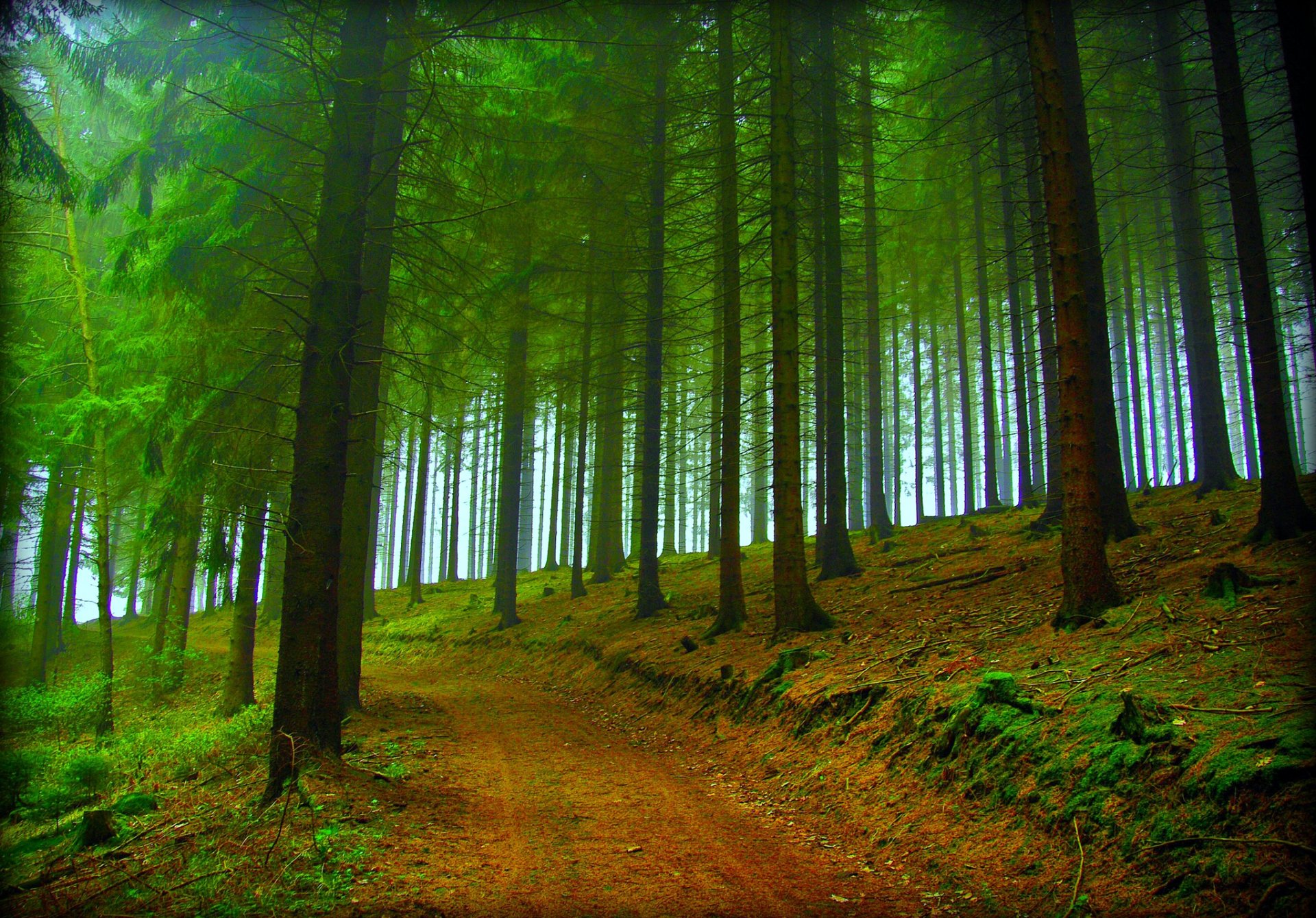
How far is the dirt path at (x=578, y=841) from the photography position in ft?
12.4

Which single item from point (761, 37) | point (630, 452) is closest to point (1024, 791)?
point (761, 37)

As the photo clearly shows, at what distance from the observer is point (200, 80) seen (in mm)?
9906

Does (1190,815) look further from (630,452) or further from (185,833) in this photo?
(630,452)

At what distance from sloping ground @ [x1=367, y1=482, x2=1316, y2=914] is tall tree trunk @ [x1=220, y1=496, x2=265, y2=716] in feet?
20.6

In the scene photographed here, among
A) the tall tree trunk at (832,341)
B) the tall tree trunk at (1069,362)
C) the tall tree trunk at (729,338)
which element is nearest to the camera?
the tall tree trunk at (1069,362)

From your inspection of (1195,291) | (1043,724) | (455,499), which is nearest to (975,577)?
(1043,724)

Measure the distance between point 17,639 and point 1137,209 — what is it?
111 feet

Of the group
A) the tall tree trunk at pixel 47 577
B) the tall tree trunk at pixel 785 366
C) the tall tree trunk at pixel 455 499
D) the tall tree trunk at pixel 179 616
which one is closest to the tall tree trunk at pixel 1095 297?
the tall tree trunk at pixel 785 366

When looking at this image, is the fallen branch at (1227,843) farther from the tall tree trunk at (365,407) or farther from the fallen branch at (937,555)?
the fallen branch at (937,555)

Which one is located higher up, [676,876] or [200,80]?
[200,80]

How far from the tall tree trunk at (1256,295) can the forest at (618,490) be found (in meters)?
0.05

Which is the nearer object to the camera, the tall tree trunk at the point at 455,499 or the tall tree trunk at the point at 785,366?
the tall tree trunk at the point at 785,366

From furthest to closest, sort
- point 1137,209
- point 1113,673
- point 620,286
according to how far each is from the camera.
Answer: point 1137,209 → point 620,286 → point 1113,673

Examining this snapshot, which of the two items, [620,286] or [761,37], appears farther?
[620,286]
